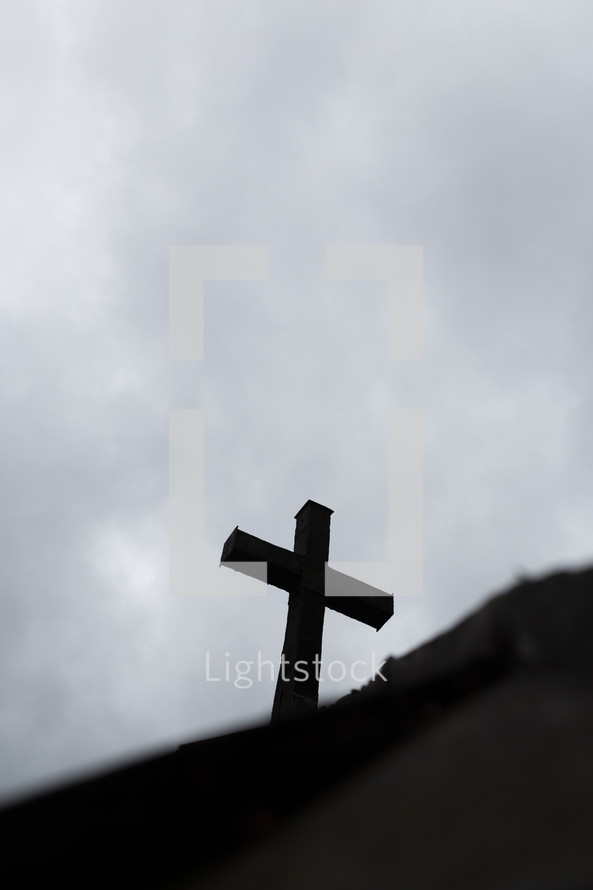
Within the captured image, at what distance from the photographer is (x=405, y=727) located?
1.60 metres

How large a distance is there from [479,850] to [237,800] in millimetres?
484

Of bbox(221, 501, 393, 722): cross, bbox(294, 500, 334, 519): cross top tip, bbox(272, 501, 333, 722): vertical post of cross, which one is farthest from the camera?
bbox(294, 500, 334, 519): cross top tip

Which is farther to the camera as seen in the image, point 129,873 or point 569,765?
point 569,765

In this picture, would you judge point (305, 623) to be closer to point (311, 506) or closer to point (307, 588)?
point (307, 588)

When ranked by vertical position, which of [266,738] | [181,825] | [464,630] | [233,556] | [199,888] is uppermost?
[233,556]

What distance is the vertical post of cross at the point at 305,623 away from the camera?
5125 mm

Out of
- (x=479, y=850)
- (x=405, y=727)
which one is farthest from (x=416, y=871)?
(x=405, y=727)

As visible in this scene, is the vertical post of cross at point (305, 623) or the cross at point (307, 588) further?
the cross at point (307, 588)

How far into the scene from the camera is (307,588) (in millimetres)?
5910

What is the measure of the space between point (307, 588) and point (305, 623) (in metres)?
0.35

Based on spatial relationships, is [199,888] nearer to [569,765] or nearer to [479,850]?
[479,850]

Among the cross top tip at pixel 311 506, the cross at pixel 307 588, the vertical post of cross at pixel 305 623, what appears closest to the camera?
the vertical post of cross at pixel 305 623

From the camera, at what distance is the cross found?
5.43 m

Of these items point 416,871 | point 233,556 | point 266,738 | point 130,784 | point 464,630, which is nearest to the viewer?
point 416,871
